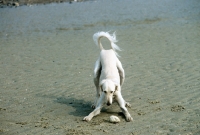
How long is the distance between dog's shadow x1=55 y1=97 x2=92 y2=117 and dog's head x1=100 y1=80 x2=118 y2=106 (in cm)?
72

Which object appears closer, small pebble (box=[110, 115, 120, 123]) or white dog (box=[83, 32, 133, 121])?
small pebble (box=[110, 115, 120, 123])

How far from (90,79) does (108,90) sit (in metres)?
2.82

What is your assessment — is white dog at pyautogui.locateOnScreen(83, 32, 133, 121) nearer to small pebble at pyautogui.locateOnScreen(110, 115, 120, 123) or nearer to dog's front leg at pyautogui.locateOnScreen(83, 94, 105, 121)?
dog's front leg at pyautogui.locateOnScreen(83, 94, 105, 121)

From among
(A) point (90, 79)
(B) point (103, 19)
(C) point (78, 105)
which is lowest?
(C) point (78, 105)

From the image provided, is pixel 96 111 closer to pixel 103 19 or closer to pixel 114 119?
pixel 114 119

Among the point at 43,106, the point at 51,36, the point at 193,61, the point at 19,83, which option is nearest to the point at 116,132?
the point at 43,106

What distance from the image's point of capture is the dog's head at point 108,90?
6.07 metres

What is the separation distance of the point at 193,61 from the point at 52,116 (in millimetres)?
4982

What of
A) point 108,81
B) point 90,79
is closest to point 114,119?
point 108,81

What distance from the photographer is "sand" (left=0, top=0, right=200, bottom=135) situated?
593 centimetres

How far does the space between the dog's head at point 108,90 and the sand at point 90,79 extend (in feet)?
1.24

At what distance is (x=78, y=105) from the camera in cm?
713

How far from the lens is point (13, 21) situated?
2178cm

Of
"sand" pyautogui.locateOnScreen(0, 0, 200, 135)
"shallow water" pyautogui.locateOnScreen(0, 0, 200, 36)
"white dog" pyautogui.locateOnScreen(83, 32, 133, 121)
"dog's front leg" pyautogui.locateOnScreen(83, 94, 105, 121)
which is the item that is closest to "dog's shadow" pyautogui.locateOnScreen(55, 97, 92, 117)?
"sand" pyautogui.locateOnScreen(0, 0, 200, 135)
